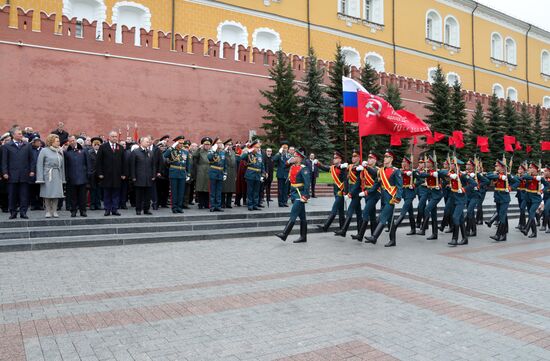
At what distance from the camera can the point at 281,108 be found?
21.5m

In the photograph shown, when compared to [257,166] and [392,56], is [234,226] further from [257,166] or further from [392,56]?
[392,56]

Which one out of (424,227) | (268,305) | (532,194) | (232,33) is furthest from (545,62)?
(268,305)

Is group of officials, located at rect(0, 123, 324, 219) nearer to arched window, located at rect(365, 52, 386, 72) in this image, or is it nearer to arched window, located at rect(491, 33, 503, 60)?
arched window, located at rect(365, 52, 386, 72)

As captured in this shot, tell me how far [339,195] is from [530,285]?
4956 mm

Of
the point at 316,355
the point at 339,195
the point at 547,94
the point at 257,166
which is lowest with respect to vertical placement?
the point at 316,355

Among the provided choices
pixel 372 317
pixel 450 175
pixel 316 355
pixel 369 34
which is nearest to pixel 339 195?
pixel 450 175

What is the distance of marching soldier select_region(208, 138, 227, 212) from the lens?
1193 cm

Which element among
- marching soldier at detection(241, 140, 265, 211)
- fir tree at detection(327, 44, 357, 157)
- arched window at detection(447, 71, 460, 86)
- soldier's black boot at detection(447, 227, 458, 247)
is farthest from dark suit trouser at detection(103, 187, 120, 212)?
arched window at detection(447, 71, 460, 86)

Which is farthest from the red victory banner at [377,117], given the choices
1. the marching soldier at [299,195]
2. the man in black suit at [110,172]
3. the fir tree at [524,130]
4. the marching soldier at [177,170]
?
the fir tree at [524,130]

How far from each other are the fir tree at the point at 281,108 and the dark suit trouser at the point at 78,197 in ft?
39.0

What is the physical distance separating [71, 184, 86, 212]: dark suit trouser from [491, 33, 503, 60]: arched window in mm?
43041

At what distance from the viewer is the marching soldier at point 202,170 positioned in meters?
12.3

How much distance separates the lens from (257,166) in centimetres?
1257

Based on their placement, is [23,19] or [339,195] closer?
[339,195]
